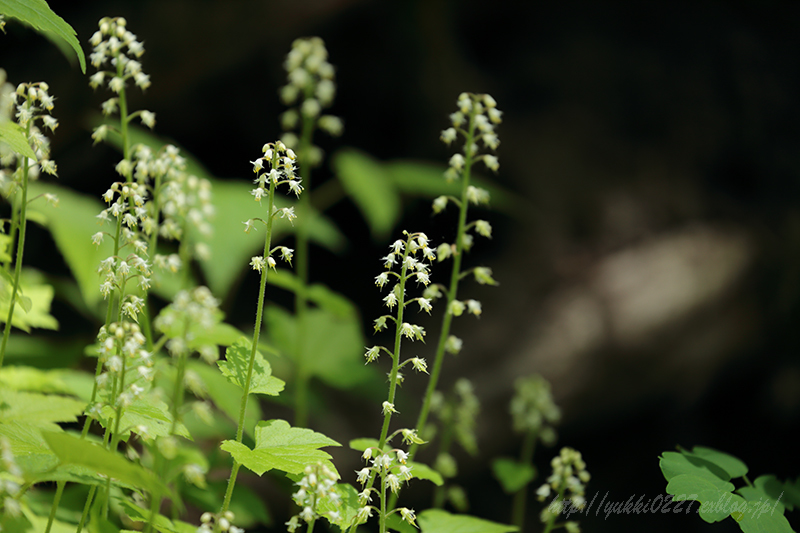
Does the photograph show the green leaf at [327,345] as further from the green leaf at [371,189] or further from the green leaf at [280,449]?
the green leaf at [280,449]

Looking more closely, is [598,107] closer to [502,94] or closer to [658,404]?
[502,94]

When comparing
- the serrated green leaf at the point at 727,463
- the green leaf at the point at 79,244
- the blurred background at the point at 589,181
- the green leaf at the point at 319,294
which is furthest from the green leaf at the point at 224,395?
the blurred background at the point at 589,181

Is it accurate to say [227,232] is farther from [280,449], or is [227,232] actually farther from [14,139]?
[280,449]

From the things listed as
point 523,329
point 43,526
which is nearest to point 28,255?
point 43,526

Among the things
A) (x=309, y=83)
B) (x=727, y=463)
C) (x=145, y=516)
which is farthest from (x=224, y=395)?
(x=727, y=463)

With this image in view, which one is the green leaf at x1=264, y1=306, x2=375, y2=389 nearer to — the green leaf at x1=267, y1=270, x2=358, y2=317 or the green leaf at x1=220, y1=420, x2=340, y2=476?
the green leaf at x1=267, y1=270, x2=358, y2=317

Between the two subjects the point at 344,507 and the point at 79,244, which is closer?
the point at 344,507

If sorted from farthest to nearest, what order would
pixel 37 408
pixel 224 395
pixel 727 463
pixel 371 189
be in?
1. pixel 371 189
2. pixel 224 395
3. pixel 727 463
4. pixel 37 408

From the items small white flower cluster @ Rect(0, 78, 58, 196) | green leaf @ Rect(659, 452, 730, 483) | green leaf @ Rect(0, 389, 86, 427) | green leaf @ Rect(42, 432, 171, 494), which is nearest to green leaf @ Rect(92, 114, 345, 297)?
green leaf @ Rect(0, 389, 86, 427)
